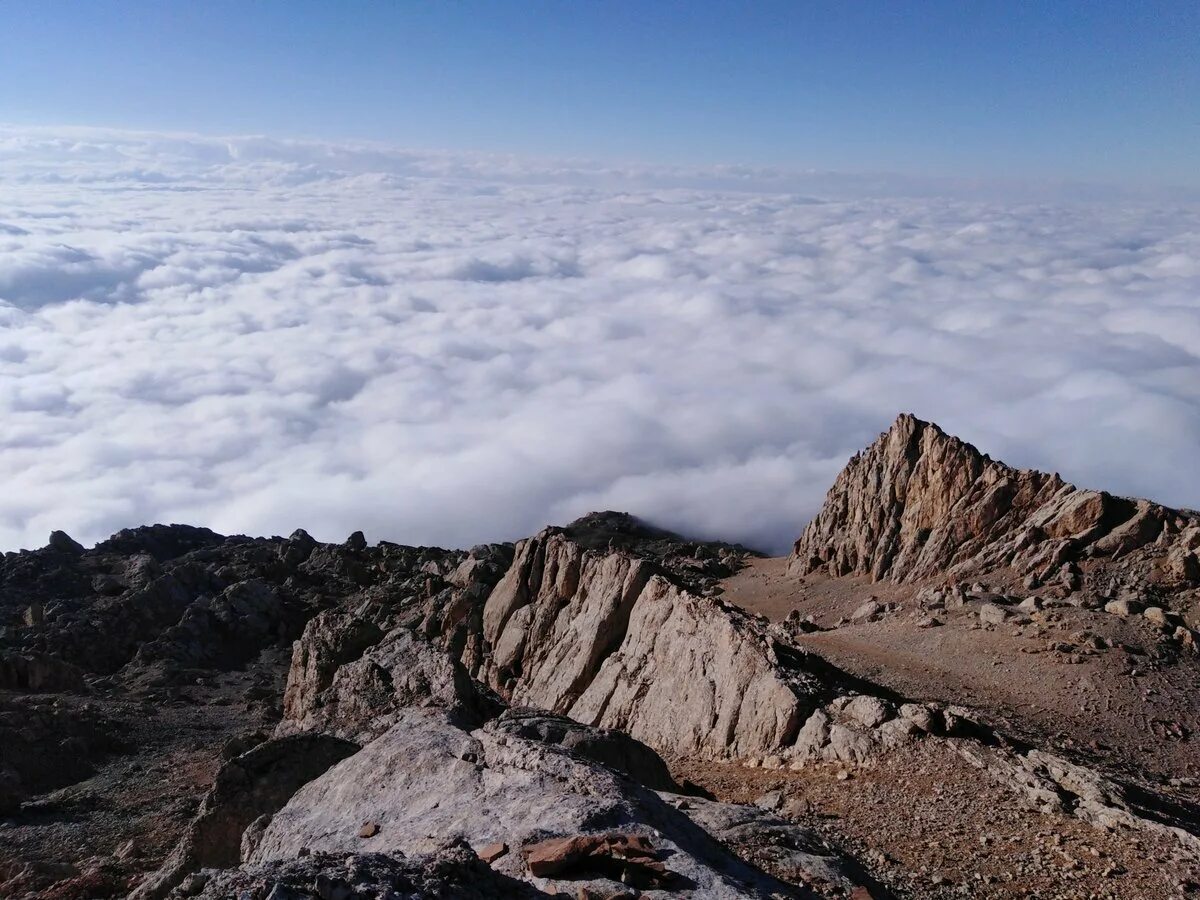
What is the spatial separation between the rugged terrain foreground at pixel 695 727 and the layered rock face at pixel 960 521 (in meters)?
0.14

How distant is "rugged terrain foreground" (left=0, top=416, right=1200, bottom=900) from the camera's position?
11938 millimetres

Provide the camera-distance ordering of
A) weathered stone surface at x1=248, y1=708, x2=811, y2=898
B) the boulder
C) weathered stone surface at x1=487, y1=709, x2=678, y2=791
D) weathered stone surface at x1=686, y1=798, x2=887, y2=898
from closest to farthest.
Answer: weathered stone surface at x1=248, y1=708, x2=811, y2=898, weathered stone surface at x1=686, y1=798, x2=887, y2=898, weathered stone surface at x1=487, y1=709, x2=678, y2=791, the boulder

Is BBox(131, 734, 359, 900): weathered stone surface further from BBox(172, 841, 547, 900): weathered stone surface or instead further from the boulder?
the boulder

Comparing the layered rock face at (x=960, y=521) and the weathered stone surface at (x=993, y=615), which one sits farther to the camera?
the layered rock face at (x=960, y=521)

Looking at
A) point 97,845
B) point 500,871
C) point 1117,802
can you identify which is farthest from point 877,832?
point 97,845

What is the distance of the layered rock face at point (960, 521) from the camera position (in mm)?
33125

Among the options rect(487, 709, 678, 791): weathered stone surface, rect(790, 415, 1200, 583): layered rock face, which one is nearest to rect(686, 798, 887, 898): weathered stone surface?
rect(487, 709, 678, 791): weathered stone surface

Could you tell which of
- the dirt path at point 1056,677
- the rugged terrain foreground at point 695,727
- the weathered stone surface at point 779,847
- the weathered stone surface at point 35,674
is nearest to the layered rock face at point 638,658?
the rugged terrain foreground at point 695,727

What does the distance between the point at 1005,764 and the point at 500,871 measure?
1217cm

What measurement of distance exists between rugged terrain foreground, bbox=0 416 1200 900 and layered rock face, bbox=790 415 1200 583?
0.46 ft

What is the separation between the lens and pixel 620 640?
29203mm

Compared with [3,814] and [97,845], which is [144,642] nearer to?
[3,814]

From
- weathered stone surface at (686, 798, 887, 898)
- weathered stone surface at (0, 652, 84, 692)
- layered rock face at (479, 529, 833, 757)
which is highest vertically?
weathered stone surface at (686, 798, 887, 898)

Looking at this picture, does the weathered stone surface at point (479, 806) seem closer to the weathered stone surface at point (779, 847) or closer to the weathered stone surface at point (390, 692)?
the weathered stone surface at point (779, 847)
